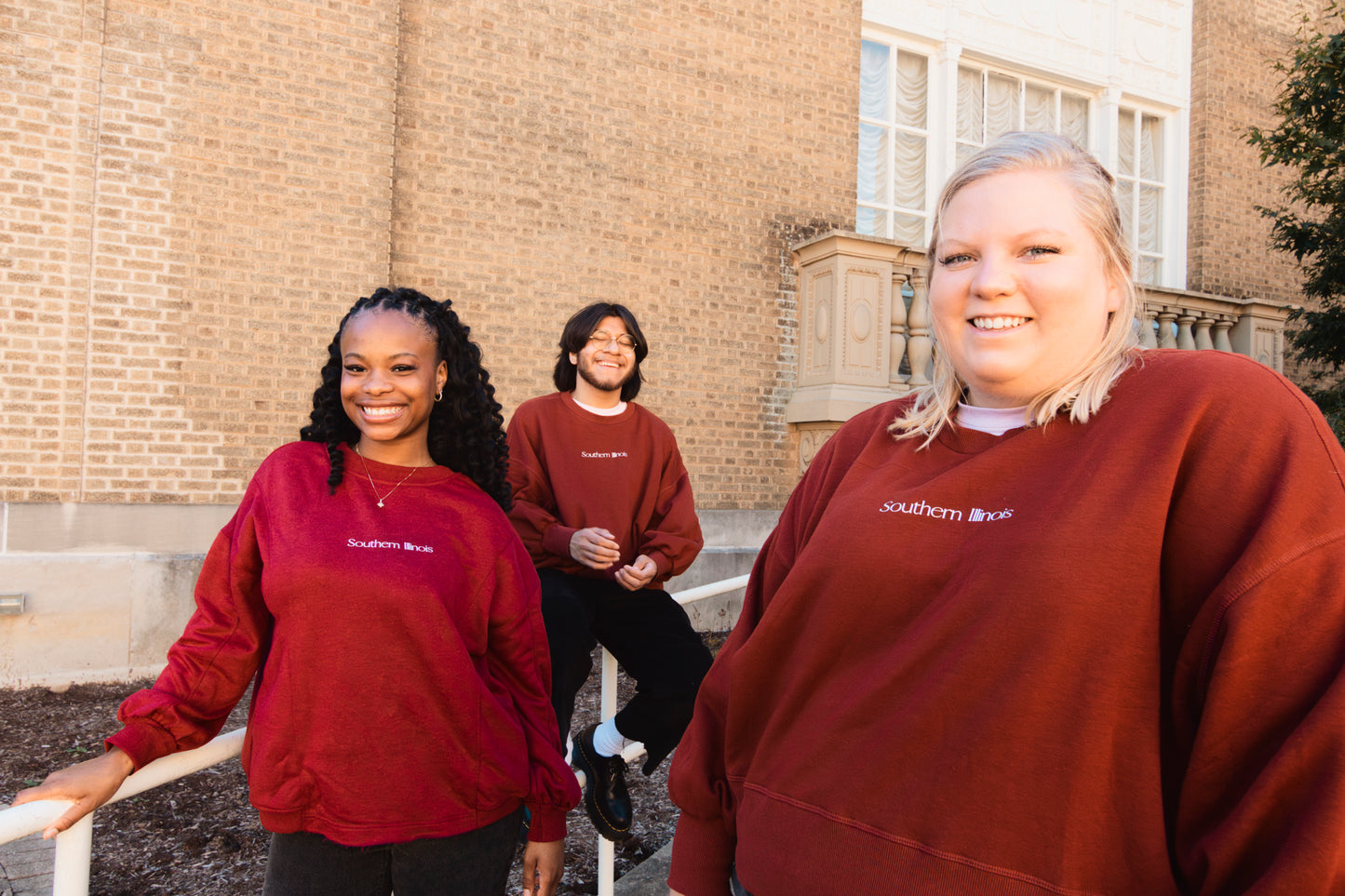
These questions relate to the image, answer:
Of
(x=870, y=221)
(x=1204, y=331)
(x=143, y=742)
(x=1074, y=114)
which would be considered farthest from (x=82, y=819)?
(x=1074, y=114)

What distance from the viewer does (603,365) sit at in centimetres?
361

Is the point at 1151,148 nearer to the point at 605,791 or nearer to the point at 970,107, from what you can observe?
the point at 970,107

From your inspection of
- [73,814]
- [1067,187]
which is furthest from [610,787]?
[1067,187]

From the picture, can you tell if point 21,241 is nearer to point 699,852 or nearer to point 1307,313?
point 699,852

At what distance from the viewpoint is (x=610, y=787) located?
9.58 ft

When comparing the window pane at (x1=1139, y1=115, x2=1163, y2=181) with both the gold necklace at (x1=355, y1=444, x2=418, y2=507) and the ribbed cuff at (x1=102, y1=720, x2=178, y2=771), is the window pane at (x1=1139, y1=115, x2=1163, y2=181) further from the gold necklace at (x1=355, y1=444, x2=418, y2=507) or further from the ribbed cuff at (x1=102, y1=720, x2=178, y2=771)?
the ribbed cuff at (x1=102, y1=720, x2=178, y2=771)

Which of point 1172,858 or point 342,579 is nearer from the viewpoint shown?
point 1172,858

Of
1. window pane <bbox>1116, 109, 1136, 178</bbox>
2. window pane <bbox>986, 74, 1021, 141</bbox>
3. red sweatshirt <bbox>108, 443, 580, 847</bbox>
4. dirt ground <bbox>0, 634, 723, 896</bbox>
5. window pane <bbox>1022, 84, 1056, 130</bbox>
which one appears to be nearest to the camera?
red sweatshirt <bbox>108, 443, 580, 847</bbox>

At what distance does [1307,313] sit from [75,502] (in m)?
12.5

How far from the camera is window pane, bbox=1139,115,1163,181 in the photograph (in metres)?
11.3

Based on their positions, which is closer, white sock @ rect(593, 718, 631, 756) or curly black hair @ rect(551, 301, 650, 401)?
white sock @ rect(593, 718, 631, 756)

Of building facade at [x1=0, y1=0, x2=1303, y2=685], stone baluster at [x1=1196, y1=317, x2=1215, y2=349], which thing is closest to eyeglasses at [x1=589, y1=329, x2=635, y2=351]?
building facade at [x1=0, y1=0, x2=1303, y2=685]

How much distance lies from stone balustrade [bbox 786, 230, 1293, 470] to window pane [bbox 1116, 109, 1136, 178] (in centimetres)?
380

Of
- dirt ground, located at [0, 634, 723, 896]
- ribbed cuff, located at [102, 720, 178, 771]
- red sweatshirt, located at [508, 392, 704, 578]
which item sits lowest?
dirt ground, located at [0, 634, 723, 896]
